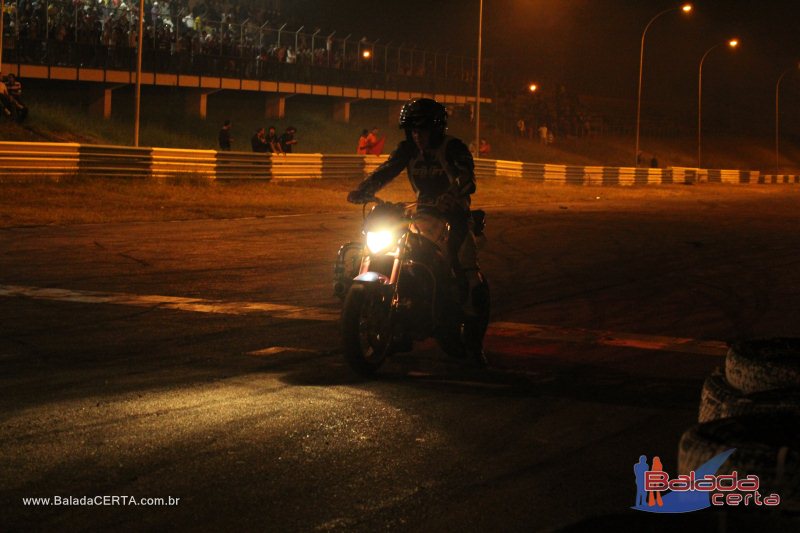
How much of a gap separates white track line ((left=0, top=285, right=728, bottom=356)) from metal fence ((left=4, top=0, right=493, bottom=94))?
30.1 meters

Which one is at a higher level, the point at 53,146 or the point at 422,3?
the point at 422,3

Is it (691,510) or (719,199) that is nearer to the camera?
(691,510)

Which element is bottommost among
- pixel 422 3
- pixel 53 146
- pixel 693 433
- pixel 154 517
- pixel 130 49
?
pixel 154 517

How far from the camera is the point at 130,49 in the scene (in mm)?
42469

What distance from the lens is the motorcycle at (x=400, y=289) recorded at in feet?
24.0

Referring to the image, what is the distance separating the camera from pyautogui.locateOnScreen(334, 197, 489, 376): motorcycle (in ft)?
24.0

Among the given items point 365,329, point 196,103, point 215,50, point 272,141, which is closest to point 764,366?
point 365,329

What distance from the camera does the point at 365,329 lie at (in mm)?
7438

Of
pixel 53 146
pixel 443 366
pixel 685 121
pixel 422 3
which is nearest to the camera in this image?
pixel 443 366

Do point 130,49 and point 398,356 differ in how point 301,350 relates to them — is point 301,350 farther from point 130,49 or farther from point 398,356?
point 130,49

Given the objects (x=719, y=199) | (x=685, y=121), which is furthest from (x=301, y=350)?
(x=685, y=121)

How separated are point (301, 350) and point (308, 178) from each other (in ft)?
86.7

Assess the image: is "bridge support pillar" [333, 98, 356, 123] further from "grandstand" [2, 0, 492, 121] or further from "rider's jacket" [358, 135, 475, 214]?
"rider's jacket" [358, 135, 475, 214]

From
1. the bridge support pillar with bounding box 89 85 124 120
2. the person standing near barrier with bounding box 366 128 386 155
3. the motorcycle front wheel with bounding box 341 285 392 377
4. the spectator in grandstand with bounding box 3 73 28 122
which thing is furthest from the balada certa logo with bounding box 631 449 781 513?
the bridge support pillar with bounding box 89 85 124 120
